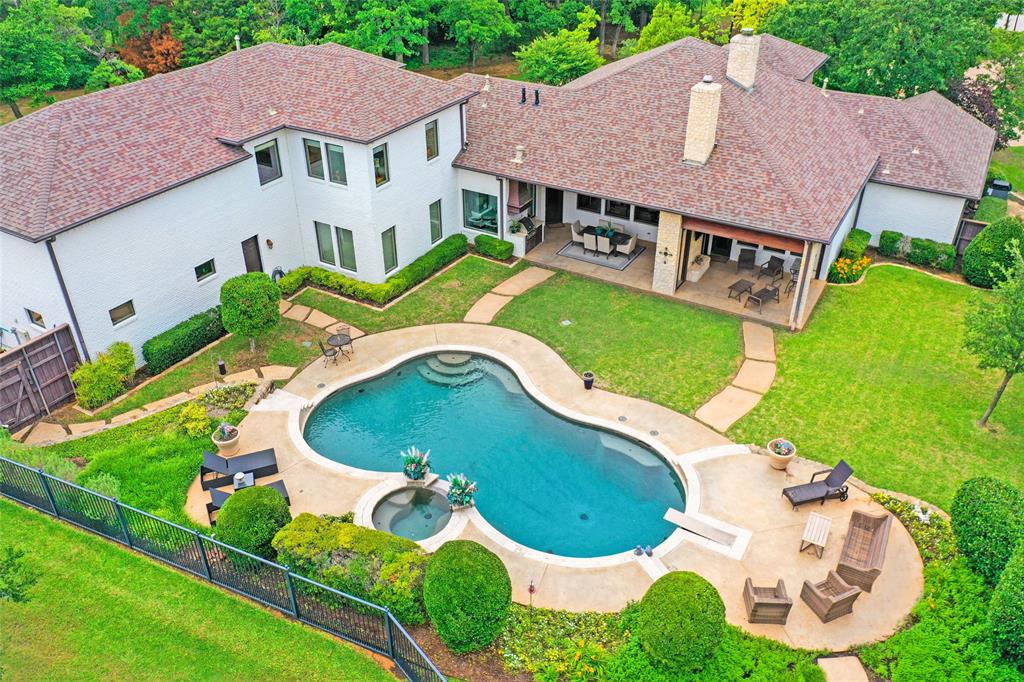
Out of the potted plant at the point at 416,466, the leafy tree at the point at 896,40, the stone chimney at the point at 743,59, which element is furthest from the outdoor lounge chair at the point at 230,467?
the leafy tree at the point at 896,40

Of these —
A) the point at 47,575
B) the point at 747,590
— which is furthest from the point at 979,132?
the point at 47,575

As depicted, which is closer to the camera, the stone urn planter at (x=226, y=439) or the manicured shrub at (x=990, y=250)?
the stone urn planter at (x=226, y=439)

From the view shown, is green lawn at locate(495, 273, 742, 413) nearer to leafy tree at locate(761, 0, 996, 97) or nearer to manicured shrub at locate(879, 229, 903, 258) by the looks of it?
manicured shrub at locate(879, 229, 903, 258)

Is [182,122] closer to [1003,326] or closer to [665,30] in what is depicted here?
[1003,326]

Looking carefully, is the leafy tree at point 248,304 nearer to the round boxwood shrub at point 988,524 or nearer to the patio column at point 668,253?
the patio column at point 668,253

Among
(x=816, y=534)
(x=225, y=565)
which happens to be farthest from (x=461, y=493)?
(x=816, y=534)

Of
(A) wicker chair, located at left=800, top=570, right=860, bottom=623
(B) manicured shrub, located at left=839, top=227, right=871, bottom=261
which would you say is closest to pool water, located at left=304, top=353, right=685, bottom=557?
(A) wicker chair, located at left=800, top=570, right=860, bottom=623
